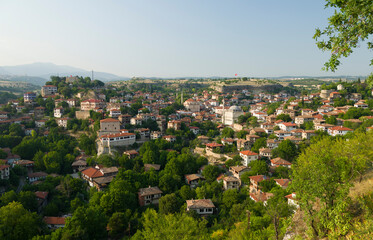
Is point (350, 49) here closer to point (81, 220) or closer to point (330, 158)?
point (330, 158)

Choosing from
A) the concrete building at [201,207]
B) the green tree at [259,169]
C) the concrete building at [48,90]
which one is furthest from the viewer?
the concrete building at [48,90]

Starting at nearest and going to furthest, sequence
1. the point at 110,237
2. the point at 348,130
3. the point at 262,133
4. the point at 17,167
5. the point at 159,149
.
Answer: the point at 110,237 → the point at 17,167 → the point at 348,130 → the point at 159,149 → the point at 262,133

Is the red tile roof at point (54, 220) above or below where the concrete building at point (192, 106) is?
below

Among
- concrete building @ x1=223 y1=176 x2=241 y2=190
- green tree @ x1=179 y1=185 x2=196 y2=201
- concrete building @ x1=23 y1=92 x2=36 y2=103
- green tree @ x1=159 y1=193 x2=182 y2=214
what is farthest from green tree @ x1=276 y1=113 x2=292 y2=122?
concrete building @ x1=23 y1=92 x2=36 y2=103

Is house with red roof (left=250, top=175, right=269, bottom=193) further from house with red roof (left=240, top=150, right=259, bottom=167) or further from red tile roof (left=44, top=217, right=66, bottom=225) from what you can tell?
red tile roof (left=44, top=217, right=66, bottom=225)

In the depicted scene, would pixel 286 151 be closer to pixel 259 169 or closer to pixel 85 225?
pixel 259 169

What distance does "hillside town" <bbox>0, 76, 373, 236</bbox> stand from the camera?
65.7 feet

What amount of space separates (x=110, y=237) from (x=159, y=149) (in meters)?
14.5

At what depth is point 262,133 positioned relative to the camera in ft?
111

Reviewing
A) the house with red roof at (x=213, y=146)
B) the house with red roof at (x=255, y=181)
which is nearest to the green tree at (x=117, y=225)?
the house with red roof at (x=255, y=181)

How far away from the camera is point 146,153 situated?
28.8 metres

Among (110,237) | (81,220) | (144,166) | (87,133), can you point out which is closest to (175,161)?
(144,166)

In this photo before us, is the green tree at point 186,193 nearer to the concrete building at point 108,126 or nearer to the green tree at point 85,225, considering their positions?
the green tree at point 85,225

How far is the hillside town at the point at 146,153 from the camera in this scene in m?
20.0
